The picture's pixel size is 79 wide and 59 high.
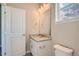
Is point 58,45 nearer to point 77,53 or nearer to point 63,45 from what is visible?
point 63,45

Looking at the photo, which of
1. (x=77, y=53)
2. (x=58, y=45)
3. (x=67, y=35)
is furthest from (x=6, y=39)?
(x=77, y=53)

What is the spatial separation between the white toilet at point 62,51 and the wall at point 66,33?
60mm

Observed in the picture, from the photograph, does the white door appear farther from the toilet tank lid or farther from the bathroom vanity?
the toilet tank lid

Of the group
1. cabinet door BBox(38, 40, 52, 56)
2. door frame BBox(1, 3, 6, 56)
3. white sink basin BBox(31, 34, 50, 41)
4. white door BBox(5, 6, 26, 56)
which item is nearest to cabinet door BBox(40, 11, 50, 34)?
white sink basin BBox(31, 34, 50, 41)

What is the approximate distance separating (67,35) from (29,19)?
0.73 meters

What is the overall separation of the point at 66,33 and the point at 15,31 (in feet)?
2.91

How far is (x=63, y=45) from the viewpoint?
1.66m

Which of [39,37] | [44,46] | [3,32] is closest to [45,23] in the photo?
[39,37]

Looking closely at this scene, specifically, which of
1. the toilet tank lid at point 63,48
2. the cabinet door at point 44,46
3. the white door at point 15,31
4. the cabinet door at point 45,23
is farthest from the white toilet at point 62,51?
the white door at point 15,31

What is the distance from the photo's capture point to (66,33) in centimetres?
161

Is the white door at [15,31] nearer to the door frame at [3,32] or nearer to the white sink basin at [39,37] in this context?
the door frame at [3,32]

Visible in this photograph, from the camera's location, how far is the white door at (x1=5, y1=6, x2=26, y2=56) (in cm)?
176

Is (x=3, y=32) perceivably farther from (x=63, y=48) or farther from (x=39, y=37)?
(x=63, y=48)

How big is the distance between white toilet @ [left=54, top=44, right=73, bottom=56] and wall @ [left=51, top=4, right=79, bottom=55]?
60mm
